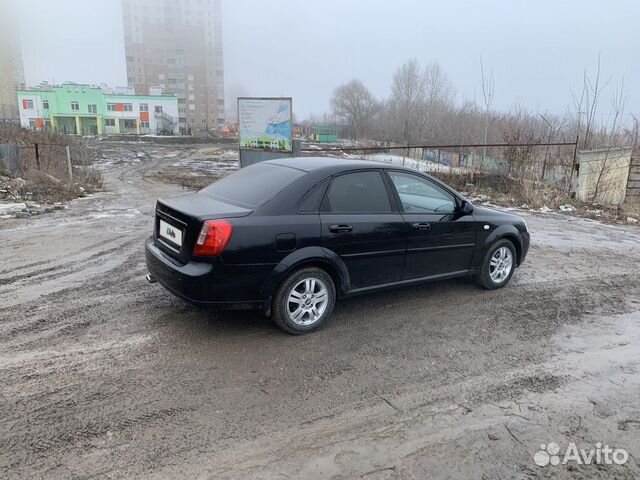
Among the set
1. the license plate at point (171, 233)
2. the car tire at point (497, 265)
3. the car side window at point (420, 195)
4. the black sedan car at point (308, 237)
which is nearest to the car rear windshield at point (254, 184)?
the black sedan car at point (308, 237)

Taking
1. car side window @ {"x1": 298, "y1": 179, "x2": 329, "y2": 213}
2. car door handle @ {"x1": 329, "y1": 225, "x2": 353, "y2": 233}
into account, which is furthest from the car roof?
car door handle @ {"x1": 329, "y1": 225, "x2": 353, "y2": 233}

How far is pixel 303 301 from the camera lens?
14.1ft

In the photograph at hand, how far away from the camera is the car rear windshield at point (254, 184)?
430cm

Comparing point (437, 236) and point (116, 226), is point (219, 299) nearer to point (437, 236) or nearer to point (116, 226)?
point (437, 236)

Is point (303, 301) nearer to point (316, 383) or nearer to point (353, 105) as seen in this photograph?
point (316, 383)

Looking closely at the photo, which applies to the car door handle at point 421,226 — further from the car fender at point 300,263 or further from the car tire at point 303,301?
the car tire at point 303,301

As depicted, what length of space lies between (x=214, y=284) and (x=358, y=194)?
166 centimetres

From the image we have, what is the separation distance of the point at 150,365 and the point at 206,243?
103 cm

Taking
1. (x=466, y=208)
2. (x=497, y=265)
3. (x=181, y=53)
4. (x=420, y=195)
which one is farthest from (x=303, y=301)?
(x=181, y=53)

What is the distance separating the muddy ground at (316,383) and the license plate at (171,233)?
79cm

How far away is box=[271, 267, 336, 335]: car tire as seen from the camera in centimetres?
415

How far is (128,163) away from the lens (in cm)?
2594

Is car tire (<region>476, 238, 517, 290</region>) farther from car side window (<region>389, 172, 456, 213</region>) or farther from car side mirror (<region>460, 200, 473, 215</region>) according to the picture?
car side window (<region>389, 172, 456, 213</region>)

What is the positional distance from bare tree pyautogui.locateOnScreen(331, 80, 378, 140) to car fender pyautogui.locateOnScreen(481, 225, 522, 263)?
8685cm
